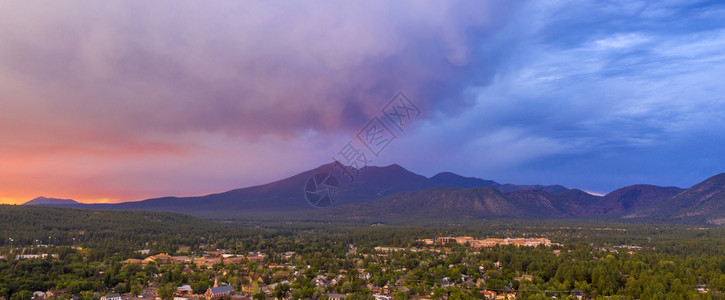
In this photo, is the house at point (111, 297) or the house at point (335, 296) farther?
the house at point (335, 296)

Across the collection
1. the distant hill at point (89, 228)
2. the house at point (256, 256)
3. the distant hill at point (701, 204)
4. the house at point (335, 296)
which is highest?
the distant hill at point (701, 204)

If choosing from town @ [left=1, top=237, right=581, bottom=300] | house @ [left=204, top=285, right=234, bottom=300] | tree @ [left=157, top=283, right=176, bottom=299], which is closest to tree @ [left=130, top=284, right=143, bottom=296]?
town @ [left=1, top=237, right=581, bottom=300]

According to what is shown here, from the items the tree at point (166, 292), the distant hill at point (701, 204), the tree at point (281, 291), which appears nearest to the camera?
the tree at point (166, 292)

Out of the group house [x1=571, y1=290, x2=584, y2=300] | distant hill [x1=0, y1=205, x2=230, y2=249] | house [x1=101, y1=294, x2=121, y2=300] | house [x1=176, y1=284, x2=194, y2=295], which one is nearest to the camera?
house [x1=101, y1=294, x2=121, y2=300]

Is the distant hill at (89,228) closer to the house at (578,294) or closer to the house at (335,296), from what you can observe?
the house at (335,296)

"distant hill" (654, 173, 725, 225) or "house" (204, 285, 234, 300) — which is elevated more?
"distant hill" (654, 173, 725, 225)

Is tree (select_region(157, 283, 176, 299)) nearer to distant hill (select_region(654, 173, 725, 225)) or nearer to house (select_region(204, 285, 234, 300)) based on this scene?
house (select_region(204, 285, 234, 300))

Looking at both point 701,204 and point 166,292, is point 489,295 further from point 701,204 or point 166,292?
point 701,204

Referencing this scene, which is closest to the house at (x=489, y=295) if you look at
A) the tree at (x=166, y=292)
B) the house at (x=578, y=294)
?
the house at (x=578, y=294)

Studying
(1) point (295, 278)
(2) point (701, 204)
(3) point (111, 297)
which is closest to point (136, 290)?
(3) point (111, 297)
